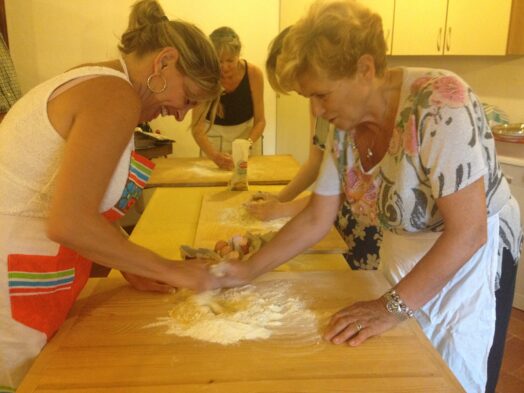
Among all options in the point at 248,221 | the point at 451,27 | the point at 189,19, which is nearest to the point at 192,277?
the point at 248,221

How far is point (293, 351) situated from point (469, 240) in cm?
41

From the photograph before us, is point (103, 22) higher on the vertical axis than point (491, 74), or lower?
higher

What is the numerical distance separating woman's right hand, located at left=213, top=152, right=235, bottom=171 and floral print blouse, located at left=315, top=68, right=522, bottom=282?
141 centimetres

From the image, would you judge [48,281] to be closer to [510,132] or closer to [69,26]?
[510,132]

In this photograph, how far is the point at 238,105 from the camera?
3.24m

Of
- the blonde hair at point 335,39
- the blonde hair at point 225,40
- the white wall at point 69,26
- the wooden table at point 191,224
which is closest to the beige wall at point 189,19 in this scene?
the white wall at point 69,26

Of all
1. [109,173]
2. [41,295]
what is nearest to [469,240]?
[109,173]

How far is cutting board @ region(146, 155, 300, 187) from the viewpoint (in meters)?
2.46

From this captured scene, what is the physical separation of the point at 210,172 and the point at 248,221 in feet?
Answer: 2.93

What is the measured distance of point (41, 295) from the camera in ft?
3.32

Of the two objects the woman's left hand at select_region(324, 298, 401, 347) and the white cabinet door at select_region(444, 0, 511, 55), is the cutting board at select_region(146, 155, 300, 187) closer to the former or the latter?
the white cabinet door at select_region(444, 0, 511, 55)

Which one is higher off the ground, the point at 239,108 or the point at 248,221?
the point at 239,108

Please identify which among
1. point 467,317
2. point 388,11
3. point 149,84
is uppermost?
point 388,11

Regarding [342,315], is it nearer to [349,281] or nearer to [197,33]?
[349,281]
